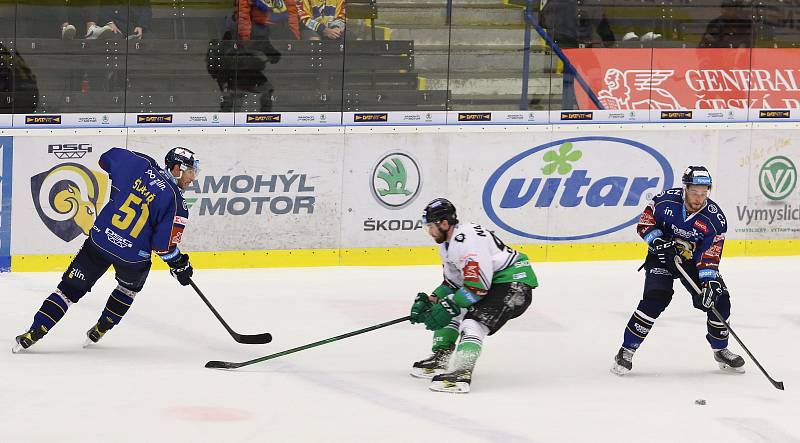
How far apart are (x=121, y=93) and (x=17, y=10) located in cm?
93

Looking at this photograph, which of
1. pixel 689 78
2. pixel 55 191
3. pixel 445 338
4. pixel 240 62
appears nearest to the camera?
pixel 445 338

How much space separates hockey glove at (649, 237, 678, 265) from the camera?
6746 millimetres

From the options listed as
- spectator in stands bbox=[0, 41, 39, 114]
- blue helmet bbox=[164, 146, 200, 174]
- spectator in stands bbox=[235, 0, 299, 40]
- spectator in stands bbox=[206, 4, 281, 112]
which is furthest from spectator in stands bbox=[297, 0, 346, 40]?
blue helmet bbox=[164, 146, 200, 174]

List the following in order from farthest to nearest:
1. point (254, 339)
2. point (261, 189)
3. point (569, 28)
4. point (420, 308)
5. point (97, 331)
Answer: point (569, 28)
point (261, 189)
point (254, 339)
point (97, 331)
point (420, 308)

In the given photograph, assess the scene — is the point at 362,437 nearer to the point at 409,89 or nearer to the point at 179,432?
the point at 179,432

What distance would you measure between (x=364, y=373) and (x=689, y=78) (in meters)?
5.31

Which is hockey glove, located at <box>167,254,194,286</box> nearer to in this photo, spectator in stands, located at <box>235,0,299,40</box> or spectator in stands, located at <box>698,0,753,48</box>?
spectator in stands, located at <box>235,0,299,40</box>

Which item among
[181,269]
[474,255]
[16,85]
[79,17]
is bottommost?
[181,269]

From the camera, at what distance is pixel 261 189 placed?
10.1 meters

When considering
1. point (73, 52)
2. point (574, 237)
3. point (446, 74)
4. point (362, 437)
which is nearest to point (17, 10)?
point (73, 52)

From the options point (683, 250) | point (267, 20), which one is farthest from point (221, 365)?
point (267, 20)

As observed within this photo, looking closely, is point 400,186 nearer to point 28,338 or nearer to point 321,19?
point 321,19

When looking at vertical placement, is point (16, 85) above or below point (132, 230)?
above

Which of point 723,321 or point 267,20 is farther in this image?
point 267,20
